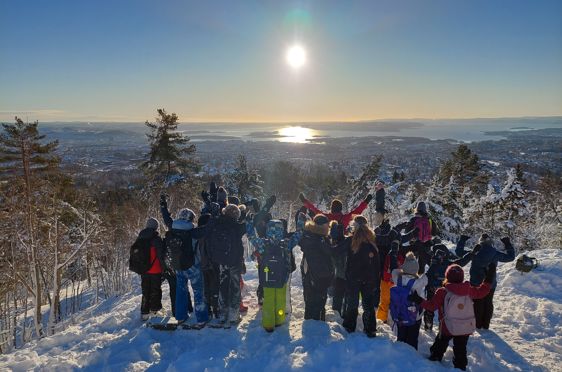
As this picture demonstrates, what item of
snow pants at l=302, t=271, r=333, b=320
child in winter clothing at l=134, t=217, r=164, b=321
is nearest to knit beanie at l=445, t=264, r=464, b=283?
snow pants at l=302, t=271, r=333, b=320

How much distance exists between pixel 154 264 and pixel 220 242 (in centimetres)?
148

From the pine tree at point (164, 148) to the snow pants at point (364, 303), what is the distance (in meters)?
19.8

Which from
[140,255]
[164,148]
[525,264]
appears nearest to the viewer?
[140,255]

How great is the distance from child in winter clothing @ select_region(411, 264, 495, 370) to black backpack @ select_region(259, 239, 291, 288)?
2.03 metres

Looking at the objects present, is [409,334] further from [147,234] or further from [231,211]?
[147,234]

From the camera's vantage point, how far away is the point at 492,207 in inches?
989

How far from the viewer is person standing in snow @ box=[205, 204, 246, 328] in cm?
599

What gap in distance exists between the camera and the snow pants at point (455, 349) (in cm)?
518

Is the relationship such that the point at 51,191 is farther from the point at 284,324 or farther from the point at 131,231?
the point at 284,324

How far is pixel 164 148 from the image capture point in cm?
2355

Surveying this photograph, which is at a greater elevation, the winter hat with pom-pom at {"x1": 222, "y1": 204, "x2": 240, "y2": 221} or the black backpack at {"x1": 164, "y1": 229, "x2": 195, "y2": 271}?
the winter hat with pom-pom at {"x1": 222, "y1": 204, "x2": 240, "y2": 221}

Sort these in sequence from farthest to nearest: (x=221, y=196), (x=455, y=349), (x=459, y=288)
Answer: (x=221, y=196), (x=455, y=349), (x=459, y=288)

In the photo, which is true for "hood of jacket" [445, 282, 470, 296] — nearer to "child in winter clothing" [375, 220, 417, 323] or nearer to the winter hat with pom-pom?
"child in winter clothing" [375, 220, 417, 323]

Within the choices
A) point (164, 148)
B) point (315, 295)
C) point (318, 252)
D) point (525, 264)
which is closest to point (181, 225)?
point (318, 252)
